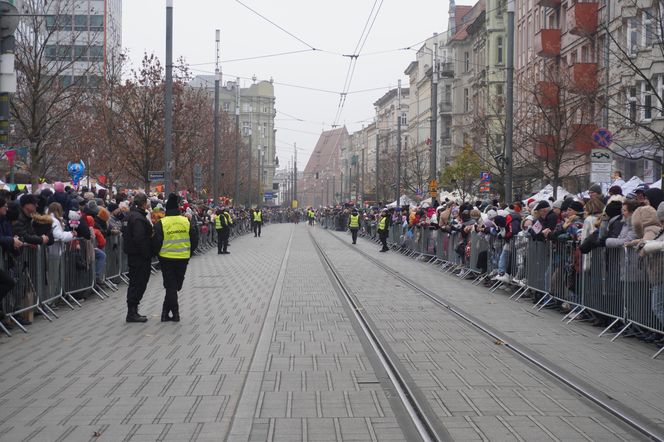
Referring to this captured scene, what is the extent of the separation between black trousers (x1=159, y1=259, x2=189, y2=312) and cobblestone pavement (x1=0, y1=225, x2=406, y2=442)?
14.5 inches

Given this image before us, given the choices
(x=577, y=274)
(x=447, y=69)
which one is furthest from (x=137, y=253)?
(x=447, y=69)

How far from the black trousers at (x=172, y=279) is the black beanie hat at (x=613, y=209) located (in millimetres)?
5922

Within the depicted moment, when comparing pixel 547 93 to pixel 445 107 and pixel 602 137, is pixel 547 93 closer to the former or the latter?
→ pixel 602 137

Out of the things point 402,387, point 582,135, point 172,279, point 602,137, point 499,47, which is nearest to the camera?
point 402,387

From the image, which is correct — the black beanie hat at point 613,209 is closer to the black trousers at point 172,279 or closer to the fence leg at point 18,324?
the black trousers at point 172,279

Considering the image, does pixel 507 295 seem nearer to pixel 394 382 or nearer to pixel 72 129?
pixel 394 382

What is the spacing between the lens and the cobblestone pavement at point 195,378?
23.8 feet

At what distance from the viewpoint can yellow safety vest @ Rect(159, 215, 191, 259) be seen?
1403 centimetres

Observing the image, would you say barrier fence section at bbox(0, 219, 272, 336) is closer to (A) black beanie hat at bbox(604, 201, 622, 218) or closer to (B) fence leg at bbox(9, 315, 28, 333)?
(B) fence leg at bbox(9, 315, 28, 333)

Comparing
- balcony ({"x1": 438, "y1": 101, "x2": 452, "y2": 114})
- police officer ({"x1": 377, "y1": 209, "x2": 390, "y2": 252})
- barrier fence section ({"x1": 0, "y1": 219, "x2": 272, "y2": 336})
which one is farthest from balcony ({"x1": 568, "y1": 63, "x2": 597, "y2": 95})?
balcony ({"x1": 438, "y1": 101, "x2": 452, "y2": 114})

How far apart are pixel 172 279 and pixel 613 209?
20.3 ft

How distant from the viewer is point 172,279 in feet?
45.8

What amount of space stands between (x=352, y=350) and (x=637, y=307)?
3.67 meters

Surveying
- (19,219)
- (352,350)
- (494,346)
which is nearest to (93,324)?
(19,219)
